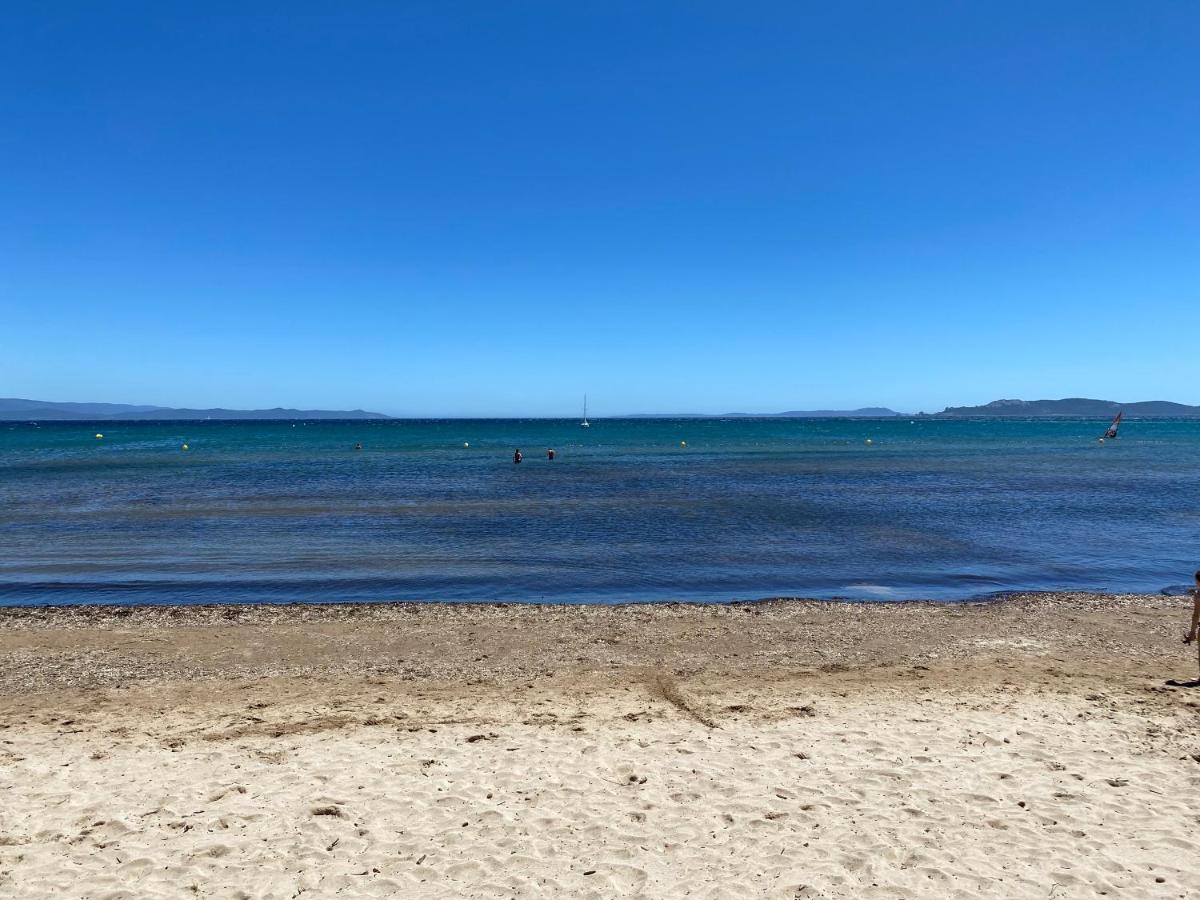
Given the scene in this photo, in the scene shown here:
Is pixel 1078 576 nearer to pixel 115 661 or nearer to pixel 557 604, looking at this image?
pixel 557 604

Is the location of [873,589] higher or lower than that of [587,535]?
lower

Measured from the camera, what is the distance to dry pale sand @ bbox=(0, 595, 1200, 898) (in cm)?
628

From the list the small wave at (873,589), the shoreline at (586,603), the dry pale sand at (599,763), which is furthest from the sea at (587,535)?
the dry pale sand at (599,763)

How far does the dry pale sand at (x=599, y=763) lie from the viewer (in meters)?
6.28

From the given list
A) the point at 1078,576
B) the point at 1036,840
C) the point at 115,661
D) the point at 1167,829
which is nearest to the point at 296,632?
the point at 115,661

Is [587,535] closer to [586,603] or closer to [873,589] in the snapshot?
[586,603]

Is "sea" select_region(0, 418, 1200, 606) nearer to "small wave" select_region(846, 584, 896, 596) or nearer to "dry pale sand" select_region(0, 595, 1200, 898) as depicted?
"small wave" select_region(846, 584, 896, 596)

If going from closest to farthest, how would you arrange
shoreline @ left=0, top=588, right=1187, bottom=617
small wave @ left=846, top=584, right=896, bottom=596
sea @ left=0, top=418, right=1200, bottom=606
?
1. shoreline @ left=0, top=588, right=1187, bottom=617
2. small wave @ left=846, top=584, right=896, bottom=596
3. sea @ left=0, top=418, right=1200, bottom=606

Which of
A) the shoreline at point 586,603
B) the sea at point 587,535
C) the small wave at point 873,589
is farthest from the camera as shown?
the sea at point 587,535

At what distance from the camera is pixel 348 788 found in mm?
7637

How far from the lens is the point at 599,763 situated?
8.30 m

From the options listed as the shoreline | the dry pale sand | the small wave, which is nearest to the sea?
the small wave

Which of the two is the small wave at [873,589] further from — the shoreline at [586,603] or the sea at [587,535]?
the shoreline at [586,603]

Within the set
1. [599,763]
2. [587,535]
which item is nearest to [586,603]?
[599,763]
